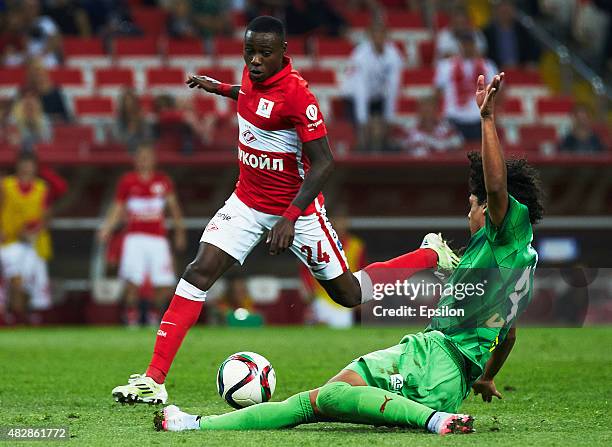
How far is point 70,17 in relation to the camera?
19.9 meters

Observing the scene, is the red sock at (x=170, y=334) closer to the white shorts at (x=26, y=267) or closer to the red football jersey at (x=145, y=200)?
the red football jersey at (x=145, y=200)

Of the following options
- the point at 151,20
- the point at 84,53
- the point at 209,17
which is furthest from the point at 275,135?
the point at 151,20

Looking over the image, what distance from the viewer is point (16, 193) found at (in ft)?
53.8

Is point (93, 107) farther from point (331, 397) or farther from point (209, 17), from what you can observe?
point (331, 397)

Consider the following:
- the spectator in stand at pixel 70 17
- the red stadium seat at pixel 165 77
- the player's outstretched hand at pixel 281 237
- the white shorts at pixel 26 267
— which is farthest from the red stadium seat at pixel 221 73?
the player's outstretched hand at pixel 281 237

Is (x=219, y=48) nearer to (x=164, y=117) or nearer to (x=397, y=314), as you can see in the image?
(x=164, y=117)

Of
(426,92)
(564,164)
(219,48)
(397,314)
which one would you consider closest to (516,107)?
(426,92)

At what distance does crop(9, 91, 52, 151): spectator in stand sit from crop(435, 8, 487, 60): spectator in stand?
5701mm

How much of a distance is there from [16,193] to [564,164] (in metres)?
7.14

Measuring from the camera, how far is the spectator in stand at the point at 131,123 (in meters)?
16.8

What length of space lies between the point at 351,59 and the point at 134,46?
346cm

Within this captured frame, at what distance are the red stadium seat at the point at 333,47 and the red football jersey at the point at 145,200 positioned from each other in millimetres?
4824

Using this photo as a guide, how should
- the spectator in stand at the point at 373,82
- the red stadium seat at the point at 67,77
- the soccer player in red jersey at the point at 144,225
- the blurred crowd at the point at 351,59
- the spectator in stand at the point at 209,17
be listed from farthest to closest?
the spectator in stand at the point at 209,17 → the red stadium seat at the point at 67,77 → the spectator in stand at the point at 373,82 → the blurred crowd at the point at 351,59 → the soccer player in red jersey at the point at 144,225

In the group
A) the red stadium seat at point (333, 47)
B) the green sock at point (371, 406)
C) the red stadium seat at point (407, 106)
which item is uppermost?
the red stadium seat at point (333, 47)
